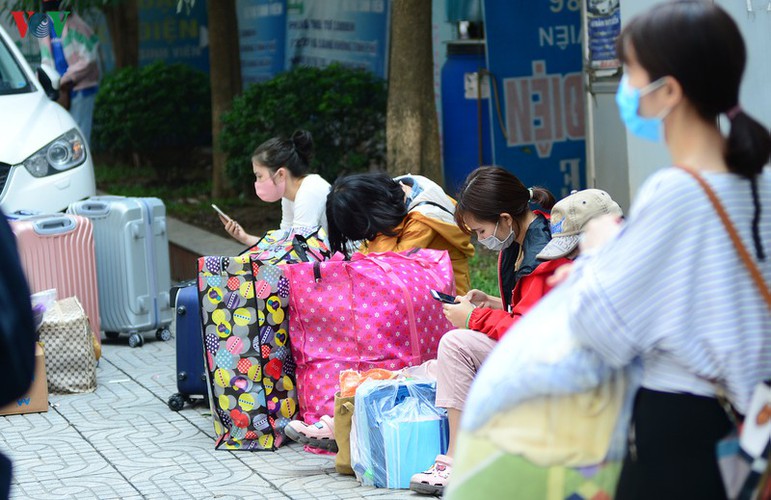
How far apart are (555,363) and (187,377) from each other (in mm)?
3887

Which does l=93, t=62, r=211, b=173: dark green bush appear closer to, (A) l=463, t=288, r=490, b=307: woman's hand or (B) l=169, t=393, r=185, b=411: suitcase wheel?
(B) l=169, t=393, r=185, b=411: suitcase wheel

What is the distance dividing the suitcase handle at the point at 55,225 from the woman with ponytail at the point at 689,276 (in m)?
5.22

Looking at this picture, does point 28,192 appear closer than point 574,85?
Yes

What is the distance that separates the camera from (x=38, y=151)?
7785 millimetres

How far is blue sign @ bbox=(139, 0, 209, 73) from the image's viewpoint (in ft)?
54.6

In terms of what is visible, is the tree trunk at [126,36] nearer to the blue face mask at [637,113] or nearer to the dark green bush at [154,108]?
the dark green bush at [154,108]

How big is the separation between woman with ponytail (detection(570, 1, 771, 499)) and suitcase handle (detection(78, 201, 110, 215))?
549 cm

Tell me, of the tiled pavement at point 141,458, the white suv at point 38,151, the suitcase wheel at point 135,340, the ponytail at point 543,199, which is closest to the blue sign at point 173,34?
the white suv at point 38,151

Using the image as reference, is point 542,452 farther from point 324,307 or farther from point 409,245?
point 409,245

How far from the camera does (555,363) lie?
2254 mm

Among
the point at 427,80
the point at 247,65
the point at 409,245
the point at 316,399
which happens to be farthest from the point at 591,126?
the point at 247,65

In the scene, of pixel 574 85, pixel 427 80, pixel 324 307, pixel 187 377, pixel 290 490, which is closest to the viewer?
pixel 290 490

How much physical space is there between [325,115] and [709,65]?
7.83 m

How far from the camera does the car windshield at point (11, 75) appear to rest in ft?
27.4
